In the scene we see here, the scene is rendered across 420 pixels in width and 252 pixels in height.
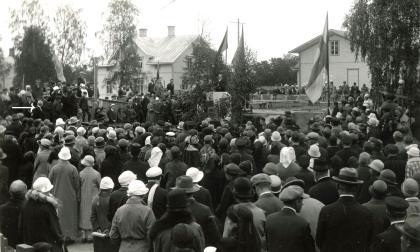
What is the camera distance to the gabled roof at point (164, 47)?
223 feet

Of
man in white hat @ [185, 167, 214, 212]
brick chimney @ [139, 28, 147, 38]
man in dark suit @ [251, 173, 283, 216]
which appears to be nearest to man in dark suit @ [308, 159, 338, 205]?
man in dark suit @ [251, 173, 283, 216]

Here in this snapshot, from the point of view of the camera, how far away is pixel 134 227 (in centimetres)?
793

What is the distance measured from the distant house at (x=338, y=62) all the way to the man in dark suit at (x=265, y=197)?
1994 inches

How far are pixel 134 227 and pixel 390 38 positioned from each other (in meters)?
21.9

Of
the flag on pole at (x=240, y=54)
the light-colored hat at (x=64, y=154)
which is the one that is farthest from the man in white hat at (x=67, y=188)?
the flag on pole at (x=240, y=54)

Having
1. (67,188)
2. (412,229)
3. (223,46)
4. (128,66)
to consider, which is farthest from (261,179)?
(128,66)

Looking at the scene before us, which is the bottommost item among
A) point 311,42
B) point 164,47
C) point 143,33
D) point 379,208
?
point 379,208

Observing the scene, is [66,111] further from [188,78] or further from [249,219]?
[249,219]

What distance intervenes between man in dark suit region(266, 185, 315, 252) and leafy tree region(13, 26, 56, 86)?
47312 mm

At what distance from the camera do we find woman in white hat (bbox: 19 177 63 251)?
28.1 feet

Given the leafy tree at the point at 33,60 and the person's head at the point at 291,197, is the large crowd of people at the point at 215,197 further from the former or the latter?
the leafy tree at the point at 33,60

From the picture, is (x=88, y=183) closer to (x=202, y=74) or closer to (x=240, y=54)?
(x=240, y=54)

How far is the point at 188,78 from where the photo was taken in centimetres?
2691

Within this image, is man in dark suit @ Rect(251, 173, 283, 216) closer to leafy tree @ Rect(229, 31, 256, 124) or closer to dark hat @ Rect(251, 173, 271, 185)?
dark hat @ Rect(251, 173, 271, 185)
